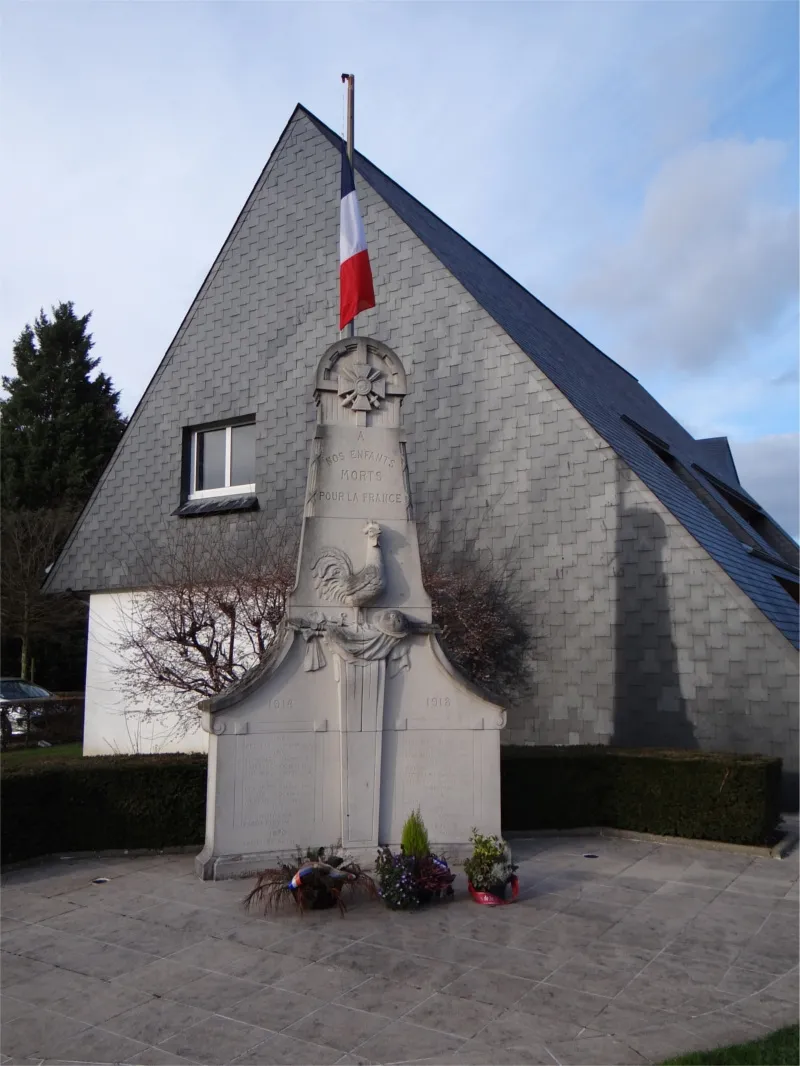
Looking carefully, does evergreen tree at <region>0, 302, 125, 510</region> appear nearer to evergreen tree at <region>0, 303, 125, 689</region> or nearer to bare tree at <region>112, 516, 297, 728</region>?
evergreen tree at <region>0, 303, 125, 689</region>

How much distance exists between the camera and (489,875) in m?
7.68

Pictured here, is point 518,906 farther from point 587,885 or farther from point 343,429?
point 343,429

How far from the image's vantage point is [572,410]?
592 inches

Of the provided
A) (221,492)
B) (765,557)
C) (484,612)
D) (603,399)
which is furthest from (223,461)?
(765,557)

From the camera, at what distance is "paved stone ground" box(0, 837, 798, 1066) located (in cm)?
504

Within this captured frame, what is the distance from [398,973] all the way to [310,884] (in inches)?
57.7

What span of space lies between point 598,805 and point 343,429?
18.9 ft

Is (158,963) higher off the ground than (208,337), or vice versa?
(208,337)

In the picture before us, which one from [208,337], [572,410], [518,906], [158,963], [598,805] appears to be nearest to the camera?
[158,963]

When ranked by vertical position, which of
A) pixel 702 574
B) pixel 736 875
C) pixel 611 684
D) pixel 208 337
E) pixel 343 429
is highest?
pixel 208 337

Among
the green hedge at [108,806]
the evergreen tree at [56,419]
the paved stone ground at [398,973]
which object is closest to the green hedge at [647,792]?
the paved stone ground at [398,973]

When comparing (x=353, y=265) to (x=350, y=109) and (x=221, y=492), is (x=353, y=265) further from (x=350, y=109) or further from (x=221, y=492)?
(x=221, y=492)

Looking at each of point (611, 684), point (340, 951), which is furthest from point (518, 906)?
point (611, 684)

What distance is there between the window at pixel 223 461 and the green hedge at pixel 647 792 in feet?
32.9
